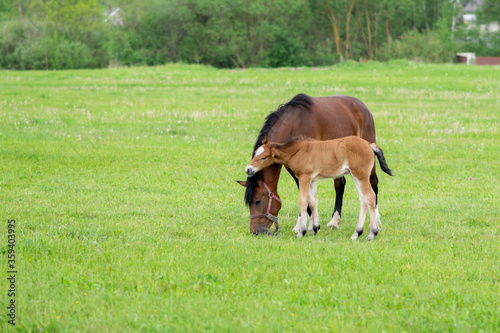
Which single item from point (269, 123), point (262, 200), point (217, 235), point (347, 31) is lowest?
point (217, 235)

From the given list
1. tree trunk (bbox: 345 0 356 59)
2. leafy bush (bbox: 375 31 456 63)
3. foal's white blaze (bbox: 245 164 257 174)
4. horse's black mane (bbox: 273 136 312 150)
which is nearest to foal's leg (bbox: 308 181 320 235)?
horse's black mane (bbox: 273 136 312 150)

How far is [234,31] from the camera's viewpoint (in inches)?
2869

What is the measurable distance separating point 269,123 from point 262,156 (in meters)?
0.81

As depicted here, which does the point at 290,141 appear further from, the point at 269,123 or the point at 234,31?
the point at 234,31

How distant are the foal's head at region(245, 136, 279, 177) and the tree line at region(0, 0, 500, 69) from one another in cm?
5743

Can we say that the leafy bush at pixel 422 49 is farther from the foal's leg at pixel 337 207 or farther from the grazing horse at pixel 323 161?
the grazing horse at pixel 323 161

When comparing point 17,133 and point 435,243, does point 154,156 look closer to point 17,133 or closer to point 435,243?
point 17,133

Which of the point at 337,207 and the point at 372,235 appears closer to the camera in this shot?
the point at 372,235

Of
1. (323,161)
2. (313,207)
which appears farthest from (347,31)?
(323,161)

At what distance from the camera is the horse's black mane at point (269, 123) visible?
8.20 m

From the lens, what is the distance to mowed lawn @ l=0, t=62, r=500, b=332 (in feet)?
17.0

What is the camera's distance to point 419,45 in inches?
2569

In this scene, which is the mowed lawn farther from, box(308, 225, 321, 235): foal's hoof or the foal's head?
the foal's head

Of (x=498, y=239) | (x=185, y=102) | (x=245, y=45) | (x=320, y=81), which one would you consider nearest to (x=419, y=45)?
(x=245, y=45)
